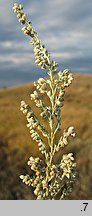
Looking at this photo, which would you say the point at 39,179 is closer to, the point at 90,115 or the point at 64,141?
the point at 64,141

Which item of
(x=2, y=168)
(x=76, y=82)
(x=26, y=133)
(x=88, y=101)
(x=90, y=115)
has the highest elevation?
(x=76, y=82)

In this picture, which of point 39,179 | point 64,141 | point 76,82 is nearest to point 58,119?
point 64,141

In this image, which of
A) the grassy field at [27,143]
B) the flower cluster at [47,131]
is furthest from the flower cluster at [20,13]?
the grassy field at [27,143]

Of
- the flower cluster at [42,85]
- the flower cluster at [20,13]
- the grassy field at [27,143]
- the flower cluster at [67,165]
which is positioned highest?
the grassy field at [27,143]

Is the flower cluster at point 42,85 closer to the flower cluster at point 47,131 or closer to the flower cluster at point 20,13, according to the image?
the flower cluster at point 47,131

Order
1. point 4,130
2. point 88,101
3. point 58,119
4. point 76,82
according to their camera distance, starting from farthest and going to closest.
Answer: point 76,82 < point 88,101 < point 4,130 < point 58,119

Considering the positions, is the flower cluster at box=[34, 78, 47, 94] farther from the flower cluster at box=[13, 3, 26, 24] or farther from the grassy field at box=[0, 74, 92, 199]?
the grassy field at box=[0, 74, 92, 199]

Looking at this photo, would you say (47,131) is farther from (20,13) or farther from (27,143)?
(27,143)
